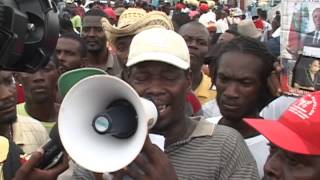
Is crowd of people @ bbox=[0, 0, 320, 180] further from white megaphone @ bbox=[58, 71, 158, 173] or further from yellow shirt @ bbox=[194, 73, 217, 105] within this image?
yellow shirt @ bbox=[194, 73, 217, 105]

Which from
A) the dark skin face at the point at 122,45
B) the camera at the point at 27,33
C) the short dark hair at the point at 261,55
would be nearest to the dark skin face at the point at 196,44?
the dark skin face at the point at 122,45

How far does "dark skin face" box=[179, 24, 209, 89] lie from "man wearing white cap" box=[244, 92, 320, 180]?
2.52 metres

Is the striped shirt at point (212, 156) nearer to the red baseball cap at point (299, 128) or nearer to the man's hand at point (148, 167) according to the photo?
the red baseball cap at point (299, 128)

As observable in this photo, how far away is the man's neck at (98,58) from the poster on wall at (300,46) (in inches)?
101

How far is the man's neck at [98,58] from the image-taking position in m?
5.96

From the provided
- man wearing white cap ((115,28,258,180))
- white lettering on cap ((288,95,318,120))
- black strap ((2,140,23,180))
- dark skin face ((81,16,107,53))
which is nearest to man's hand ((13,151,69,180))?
man wearing white cap ((115,28,258,180))

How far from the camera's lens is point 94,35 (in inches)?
255

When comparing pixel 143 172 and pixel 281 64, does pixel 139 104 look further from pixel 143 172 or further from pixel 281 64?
pixel 281 64

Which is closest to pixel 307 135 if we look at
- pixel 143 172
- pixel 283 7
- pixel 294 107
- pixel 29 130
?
pixel 294 107

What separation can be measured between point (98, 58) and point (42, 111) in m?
1.88

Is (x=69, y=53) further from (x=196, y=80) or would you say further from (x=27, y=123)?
(x=27, y=123)

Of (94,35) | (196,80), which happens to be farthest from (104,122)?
(94,35)

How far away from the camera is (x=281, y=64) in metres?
3.57

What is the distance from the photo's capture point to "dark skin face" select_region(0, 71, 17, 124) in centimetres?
348
